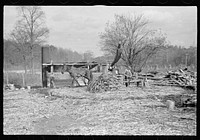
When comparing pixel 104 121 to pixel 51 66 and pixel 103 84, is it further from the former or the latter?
pixel 51 66

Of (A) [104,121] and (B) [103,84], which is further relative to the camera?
(B) [103,84]

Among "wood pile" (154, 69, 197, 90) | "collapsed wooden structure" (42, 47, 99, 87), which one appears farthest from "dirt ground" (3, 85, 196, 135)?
"wood pile" (154, 69, 197, 90)

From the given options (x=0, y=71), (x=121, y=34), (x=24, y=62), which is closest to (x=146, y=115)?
(x=0, y=71)

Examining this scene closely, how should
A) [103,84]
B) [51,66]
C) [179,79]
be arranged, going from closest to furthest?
[103,84] < [51,66] < [179,79]

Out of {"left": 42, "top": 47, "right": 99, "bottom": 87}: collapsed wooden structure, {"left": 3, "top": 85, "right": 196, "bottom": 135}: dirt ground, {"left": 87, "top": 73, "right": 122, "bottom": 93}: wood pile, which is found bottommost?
{"left": 3, "top": 85, "right": 196, "bottom": 135}: dirt ground

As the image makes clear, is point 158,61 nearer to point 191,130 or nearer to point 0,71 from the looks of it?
point 191,130

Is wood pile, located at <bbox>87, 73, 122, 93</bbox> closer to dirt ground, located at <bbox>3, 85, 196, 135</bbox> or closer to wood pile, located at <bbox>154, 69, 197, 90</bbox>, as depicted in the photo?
dirt ground, located at <bbox>3, 85, 196, 135</bbox>

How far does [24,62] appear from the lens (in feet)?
32.0

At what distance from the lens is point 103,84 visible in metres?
10.8

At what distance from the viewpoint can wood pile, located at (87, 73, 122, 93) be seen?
413 inches

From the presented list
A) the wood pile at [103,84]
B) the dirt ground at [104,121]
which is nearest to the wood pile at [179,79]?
the wood pile at [103,84]

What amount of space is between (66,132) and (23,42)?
693 centimetres

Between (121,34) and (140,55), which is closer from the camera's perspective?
(121,34)

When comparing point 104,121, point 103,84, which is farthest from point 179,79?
point 104,121
